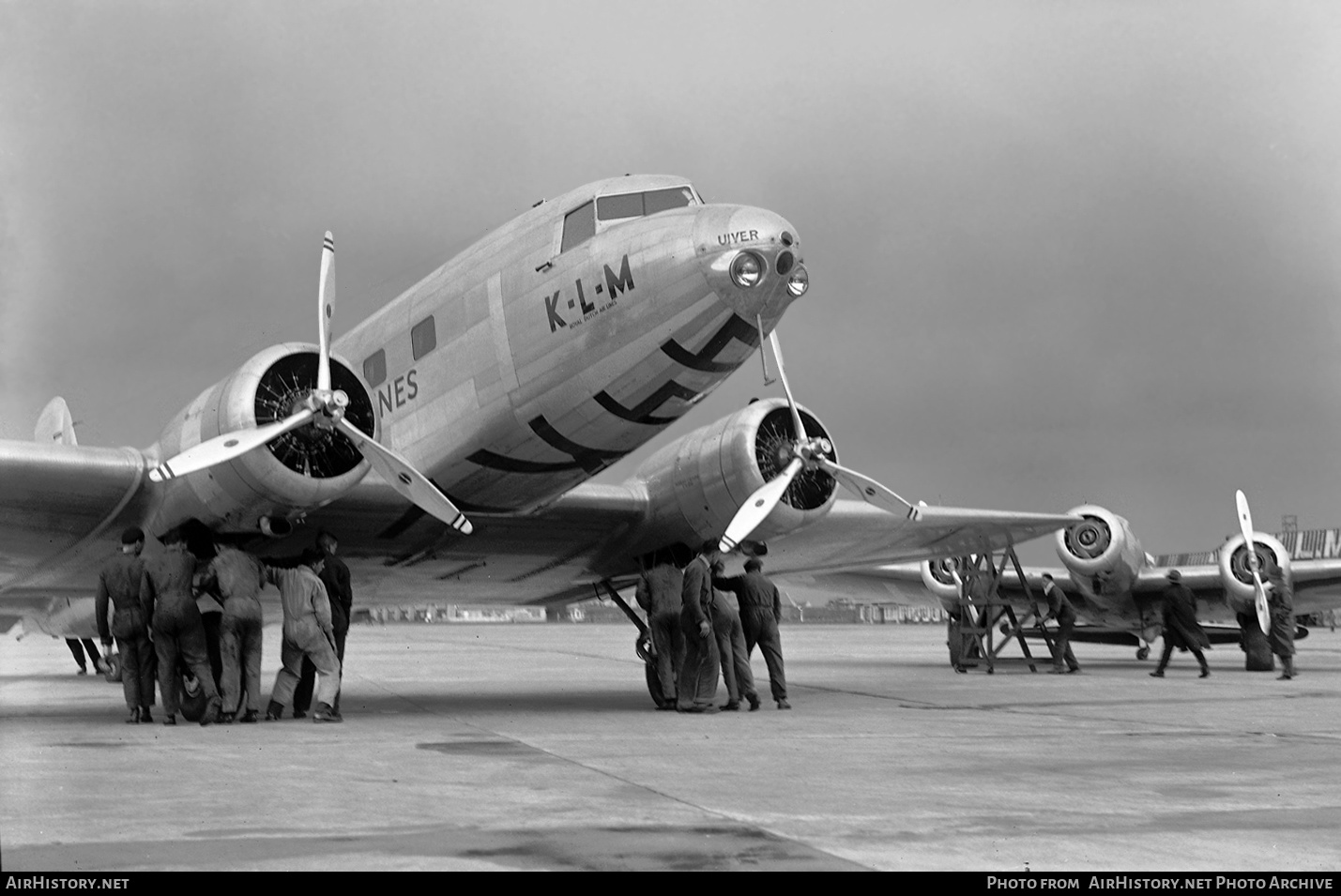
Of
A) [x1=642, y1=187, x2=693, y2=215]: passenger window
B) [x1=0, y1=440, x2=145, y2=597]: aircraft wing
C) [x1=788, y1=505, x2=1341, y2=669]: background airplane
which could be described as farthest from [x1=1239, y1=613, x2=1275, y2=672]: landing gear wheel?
[x1=0, y1=440, x2=145, y2=597]: aircraft wing

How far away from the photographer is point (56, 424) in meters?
16.9

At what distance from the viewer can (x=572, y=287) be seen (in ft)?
39.1

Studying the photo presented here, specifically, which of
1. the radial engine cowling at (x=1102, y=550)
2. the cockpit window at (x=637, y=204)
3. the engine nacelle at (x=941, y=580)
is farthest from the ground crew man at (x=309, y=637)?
the engine nacelle at (x=941, y=580)

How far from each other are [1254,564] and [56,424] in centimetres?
1779

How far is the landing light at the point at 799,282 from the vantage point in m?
11.2

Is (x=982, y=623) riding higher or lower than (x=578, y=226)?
lower

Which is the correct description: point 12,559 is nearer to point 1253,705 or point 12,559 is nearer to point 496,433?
point 496,433

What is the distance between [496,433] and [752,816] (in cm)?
710

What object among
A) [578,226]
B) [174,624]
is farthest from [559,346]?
[174,624]

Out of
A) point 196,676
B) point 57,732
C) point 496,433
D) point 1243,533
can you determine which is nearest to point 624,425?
point 496,433

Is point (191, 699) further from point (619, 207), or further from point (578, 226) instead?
point (619, 207)

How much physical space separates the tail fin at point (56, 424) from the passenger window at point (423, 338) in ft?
18.6

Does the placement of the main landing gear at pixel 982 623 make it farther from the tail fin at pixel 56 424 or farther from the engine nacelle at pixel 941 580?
the tail fin at pixel 56 424

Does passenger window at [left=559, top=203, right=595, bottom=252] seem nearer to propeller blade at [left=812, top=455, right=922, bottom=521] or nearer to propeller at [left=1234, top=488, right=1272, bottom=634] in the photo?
propeller blade at [left=812, top=455, right=922, bottom=521]
